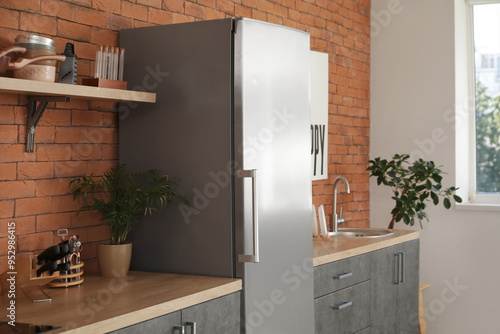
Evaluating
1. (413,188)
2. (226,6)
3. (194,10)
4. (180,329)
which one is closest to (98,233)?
(180,329)

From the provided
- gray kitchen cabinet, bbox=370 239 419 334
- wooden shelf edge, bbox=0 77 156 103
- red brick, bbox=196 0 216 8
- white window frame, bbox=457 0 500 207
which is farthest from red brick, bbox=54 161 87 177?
white window frame, bbox=457 0 500 207

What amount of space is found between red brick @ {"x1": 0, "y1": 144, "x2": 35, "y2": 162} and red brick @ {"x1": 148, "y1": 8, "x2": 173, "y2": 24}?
3.06 ft

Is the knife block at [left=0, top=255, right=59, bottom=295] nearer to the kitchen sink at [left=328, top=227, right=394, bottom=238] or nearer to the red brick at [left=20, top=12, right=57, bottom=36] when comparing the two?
the red brick at [left=20, top=12, right=57, bottom=36]

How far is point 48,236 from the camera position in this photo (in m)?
2.53

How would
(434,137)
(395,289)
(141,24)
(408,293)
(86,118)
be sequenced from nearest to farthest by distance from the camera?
1. (86,118)
2. (141,24)
3. (395,289)
4. (408,293)
5. (434,137)

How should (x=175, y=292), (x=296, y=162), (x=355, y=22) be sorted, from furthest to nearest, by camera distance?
(x=355, y=22) < (x=296, y=162) < (x=175, y=292)

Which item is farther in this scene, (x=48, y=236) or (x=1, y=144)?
(x=48, y=236)

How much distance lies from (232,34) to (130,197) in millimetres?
781

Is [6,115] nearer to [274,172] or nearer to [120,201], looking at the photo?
[120,201]

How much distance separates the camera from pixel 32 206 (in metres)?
2.46

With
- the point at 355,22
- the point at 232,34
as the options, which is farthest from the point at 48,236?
the point at 355,22

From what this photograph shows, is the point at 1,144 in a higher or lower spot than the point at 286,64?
lower

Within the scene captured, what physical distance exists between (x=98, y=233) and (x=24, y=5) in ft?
3.26

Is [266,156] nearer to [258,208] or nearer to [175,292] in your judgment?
[258,208]
